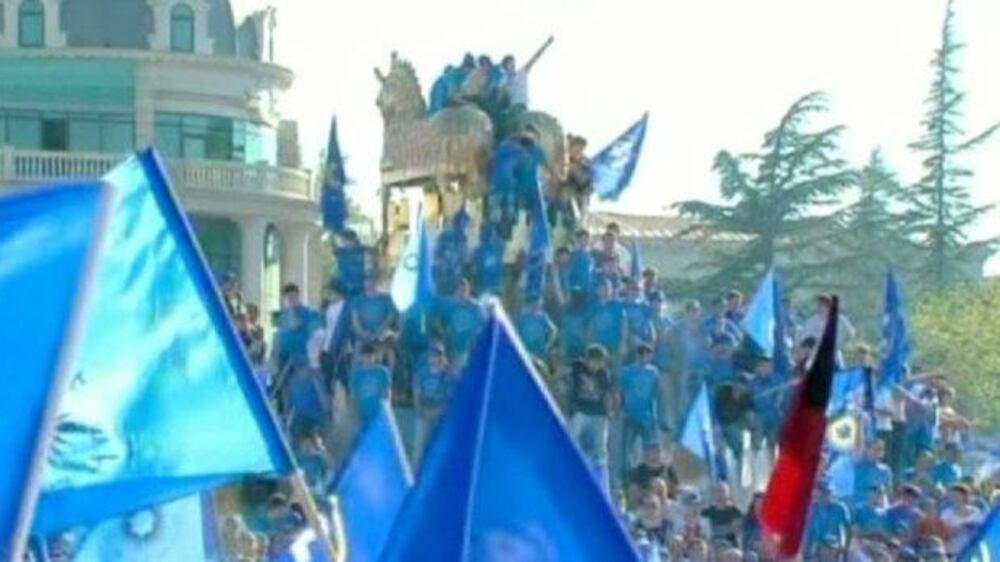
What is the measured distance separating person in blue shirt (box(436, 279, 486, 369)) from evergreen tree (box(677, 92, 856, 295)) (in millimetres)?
35085

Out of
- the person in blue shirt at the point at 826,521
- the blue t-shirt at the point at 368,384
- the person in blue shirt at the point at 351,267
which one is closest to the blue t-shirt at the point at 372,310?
the person in blue shirt at the point at 351,267

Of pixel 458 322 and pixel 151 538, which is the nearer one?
pixel 151 538

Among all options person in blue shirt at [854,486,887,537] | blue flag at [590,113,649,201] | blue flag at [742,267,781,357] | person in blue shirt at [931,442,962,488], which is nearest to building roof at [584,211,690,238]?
blue flag at [590,113,649,201]

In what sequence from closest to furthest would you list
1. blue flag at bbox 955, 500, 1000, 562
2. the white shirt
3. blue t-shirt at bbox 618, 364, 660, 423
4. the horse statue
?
blue flag at bbox 955, 500, 1000, 562 < blue t-shirt at bbox 618, 364, 660, 423 < the white shirt < the horse statue

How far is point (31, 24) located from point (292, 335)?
4220cm

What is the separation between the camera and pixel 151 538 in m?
12.0

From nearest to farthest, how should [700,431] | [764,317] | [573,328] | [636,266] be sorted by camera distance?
[700,431] < [573,328] < [764,317] < [636,266]

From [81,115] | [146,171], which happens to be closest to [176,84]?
[81,115]

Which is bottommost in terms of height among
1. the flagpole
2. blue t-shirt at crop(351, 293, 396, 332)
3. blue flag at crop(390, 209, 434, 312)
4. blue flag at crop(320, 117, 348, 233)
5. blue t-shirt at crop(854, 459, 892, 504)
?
blue t-shirt at crop(854, 459, 892, 504)

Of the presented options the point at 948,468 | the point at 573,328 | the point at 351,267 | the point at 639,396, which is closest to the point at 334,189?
the point at 351,267

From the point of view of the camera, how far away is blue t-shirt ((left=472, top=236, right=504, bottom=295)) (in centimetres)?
2678

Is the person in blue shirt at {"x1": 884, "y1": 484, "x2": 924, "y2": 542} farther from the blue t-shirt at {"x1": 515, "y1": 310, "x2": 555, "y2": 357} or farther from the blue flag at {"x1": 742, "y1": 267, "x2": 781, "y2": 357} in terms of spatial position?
the blue flag at {"x1": 742, "y1": 267, "x2": 781, "y2": 357}

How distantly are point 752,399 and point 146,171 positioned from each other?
14186 mm

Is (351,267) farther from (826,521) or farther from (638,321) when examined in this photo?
(826,521)
